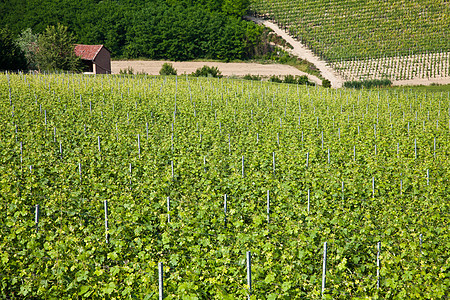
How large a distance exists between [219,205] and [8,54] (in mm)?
42220

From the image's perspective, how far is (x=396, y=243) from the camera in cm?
846

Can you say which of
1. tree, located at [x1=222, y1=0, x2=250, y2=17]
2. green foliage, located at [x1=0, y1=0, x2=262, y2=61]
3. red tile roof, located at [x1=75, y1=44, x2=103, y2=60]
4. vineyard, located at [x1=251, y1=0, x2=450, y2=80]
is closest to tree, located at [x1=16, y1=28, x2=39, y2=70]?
red tile roof, located at [x1=75, y1=44, x2=103, y2=60]

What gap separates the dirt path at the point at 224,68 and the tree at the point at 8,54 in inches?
474

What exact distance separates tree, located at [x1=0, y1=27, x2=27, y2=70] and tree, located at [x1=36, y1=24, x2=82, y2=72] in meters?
2.14

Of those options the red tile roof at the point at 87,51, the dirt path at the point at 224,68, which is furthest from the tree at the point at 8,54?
the dirt path at the point at 224,68

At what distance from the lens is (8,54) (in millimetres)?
44688

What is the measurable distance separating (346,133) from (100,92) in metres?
14.3

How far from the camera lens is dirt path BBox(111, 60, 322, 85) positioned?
55.4 m

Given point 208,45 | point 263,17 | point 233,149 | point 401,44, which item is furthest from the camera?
point 263,17

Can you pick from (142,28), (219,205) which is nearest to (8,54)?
(142,28)

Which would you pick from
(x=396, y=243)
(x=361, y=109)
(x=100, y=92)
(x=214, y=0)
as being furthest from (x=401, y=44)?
(x=396, y=243)

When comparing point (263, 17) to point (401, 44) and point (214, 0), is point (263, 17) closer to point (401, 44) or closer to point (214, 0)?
point (214, 0)

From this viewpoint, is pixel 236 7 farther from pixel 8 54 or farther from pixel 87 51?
pixel 8 54

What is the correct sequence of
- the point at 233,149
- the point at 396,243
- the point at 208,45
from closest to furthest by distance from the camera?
the point at 396,243 → the point at 233,149 → the point at 208,45
